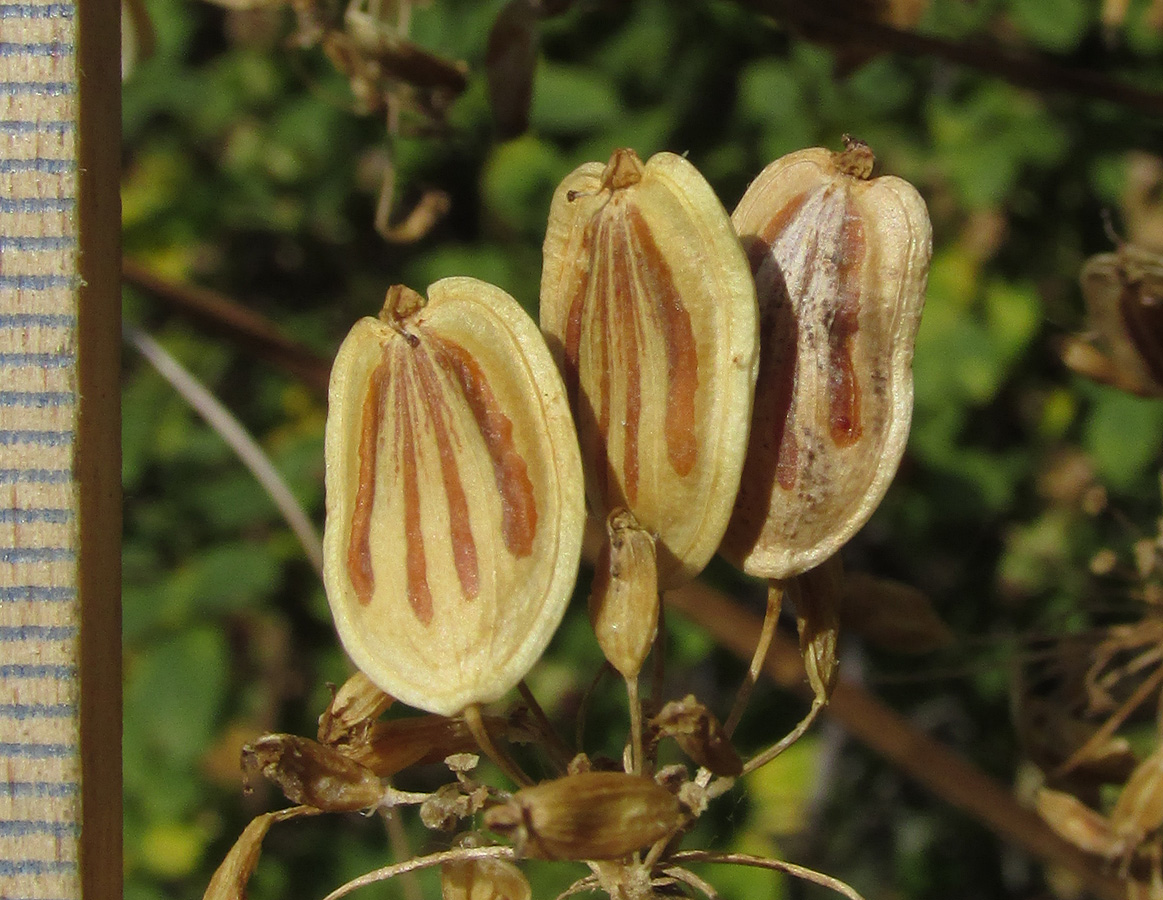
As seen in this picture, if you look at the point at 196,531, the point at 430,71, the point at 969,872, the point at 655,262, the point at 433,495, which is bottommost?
the point at 969,872

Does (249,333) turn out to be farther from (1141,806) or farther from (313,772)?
(1141,806)

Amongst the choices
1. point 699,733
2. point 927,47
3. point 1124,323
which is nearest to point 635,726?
point 699,733

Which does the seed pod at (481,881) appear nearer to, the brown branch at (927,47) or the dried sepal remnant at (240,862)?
the dried sepal remnant at (240,862)

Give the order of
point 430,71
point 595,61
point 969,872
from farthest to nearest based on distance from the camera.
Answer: point 969,872 → point 595,61 → point 430,71

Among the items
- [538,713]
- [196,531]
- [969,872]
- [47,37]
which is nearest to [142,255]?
[196,531]

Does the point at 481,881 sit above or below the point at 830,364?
below

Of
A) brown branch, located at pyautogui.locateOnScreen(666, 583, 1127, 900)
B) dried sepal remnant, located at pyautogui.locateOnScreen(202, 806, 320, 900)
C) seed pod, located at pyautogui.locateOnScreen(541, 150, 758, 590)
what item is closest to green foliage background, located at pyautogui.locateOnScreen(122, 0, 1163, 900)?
brown branch, located at pyautogui.locateOnScreen(666, 583, 1127, 900)

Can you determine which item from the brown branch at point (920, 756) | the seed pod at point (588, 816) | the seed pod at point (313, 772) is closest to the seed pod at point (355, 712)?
the seed pod at point (313, 772)

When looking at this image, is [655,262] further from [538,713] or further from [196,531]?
[196,531]
